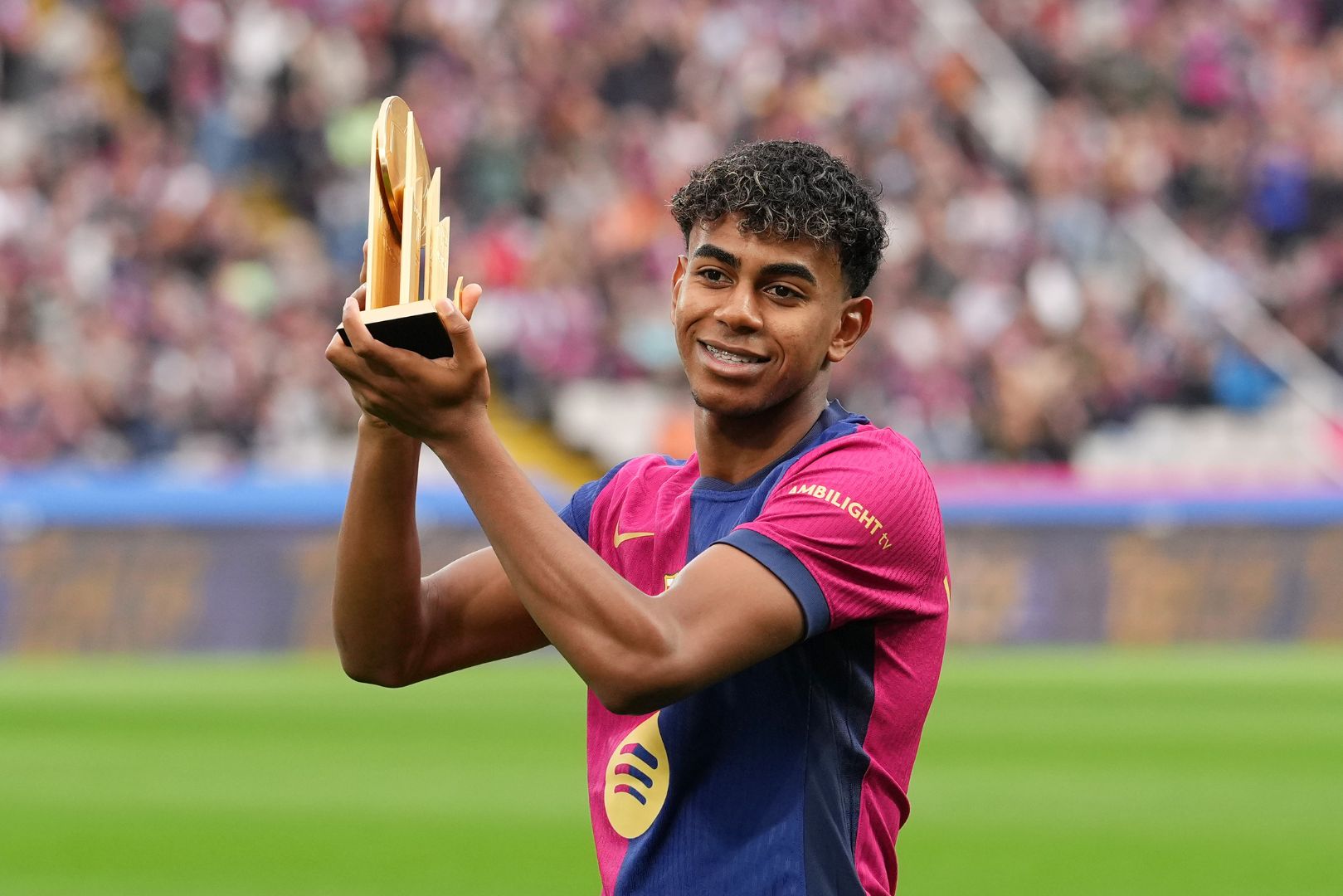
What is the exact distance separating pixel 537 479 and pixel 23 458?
13.4ft

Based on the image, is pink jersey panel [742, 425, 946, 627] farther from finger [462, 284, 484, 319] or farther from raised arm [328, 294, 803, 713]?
finger [462, 284, 484, 319]

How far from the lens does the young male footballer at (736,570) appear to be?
9.50 feet

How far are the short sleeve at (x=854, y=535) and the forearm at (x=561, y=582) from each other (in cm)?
27

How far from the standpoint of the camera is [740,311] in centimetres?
325

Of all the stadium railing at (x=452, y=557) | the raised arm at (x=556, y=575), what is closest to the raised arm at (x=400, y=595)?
the raised arm at (x=556, y=575)

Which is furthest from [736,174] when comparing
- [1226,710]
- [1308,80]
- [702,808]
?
[1308,80]

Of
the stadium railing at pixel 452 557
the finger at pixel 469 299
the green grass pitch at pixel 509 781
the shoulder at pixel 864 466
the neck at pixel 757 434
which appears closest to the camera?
A: the finger at pixel 469 299

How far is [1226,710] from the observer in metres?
13.1

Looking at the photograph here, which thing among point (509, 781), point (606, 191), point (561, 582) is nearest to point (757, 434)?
point (561, 582)

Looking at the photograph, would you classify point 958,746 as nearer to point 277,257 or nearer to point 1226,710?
point 1226,710

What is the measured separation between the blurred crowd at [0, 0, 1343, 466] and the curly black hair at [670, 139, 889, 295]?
46.2 ft

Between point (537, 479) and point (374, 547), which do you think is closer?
point (374, 547)

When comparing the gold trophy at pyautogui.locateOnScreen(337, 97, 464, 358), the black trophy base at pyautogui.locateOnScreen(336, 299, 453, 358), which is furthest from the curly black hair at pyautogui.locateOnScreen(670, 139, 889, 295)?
the black trophy base at pyautogui.locateOnScreen(336, 299, 453, 358)

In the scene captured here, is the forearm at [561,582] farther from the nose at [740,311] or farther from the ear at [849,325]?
the ear at [849,325]
